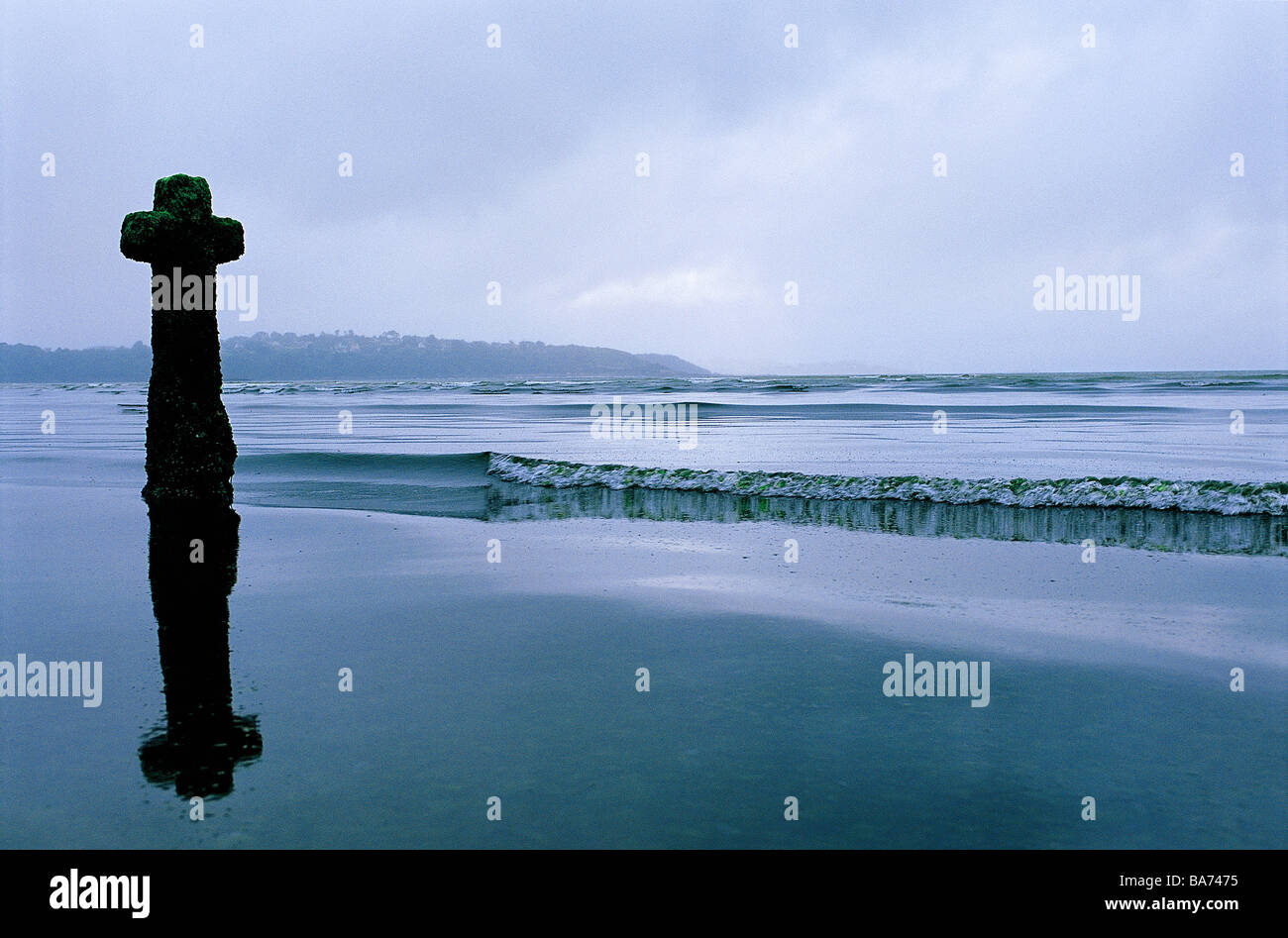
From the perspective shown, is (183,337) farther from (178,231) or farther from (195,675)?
(195,675)

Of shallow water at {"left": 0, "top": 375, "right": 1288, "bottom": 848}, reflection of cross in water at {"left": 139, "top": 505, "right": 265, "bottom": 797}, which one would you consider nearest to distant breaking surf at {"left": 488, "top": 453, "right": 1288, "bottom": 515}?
shallow water at {"left": 0, "top": 375, "right": 1288, "bottom": 848}

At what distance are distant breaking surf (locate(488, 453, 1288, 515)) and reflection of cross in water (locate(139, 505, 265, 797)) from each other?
10.3 meters

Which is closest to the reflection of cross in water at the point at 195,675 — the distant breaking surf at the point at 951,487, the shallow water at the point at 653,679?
the shallow water at the point at 653,679

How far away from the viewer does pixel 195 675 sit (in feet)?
25.6

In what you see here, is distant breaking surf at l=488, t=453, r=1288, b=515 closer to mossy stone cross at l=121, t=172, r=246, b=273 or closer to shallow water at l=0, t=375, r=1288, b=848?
shallow water at l=0, t=375, r=1288, b=848

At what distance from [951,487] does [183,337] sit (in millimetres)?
14990

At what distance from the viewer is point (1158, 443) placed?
3011 centimetres

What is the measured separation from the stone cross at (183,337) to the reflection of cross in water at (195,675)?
1.37 meters

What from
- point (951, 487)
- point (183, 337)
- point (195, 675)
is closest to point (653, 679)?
point (195, 675)

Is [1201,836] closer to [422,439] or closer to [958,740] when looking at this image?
[958,740]

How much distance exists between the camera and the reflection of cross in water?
5.94m
